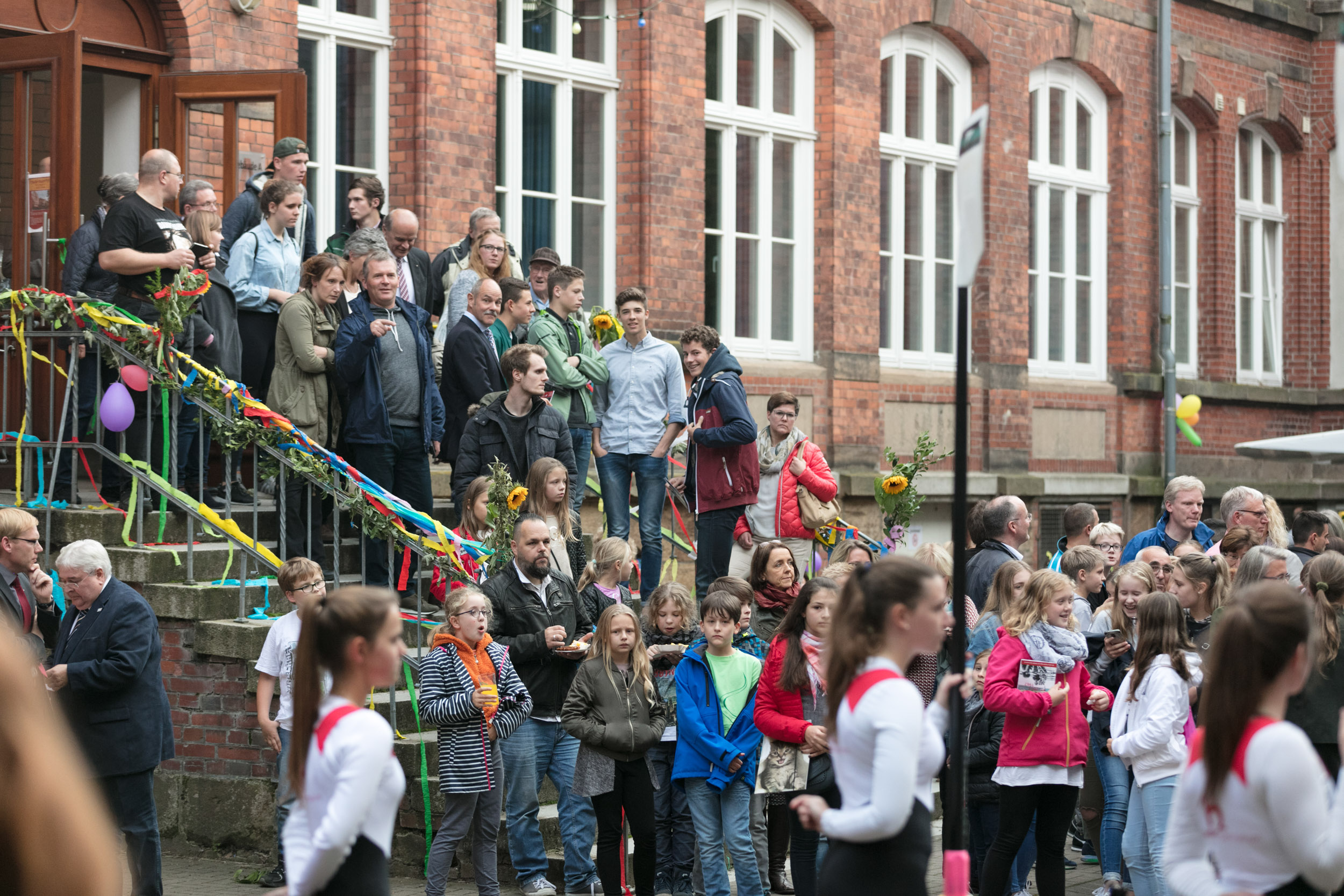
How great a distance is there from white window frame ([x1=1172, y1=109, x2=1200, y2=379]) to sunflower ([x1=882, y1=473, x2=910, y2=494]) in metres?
11.5

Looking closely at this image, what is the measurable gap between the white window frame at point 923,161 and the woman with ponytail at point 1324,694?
34.5 ft

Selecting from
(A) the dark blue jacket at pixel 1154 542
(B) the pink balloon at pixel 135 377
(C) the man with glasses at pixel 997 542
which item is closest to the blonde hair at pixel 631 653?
(C) the man with glasses at pixel 997 542

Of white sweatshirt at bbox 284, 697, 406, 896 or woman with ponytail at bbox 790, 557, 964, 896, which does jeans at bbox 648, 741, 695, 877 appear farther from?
white sweatshirt at bbox 284, 697, 406, 896

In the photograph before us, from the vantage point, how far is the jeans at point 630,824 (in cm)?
768

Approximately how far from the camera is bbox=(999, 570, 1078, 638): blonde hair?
7.17m

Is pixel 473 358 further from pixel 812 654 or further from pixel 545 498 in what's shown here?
pixel 812 654

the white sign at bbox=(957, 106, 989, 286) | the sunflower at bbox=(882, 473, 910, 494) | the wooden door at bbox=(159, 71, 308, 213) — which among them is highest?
the wooden door at bbox=(159, 71, 308, 213)

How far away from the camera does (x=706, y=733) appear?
7520mm

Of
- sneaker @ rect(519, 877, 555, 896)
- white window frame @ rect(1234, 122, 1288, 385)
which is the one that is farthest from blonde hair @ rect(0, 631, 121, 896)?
white window frame @ rect(1234, 122, 1288, 385)

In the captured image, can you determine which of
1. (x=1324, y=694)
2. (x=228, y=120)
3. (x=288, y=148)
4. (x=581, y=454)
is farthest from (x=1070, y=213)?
(x=1324, y=694)

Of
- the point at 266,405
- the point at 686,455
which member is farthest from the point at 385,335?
the point at 686,455

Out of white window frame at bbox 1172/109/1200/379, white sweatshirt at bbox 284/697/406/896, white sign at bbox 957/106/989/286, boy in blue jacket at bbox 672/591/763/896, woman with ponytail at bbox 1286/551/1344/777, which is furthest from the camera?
white window frame at bbox 1172/109/1200/379

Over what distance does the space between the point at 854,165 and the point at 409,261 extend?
22.5 ft

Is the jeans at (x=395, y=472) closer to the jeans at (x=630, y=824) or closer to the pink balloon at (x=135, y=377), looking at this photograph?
the pink balloon at (x=135, y=377)
